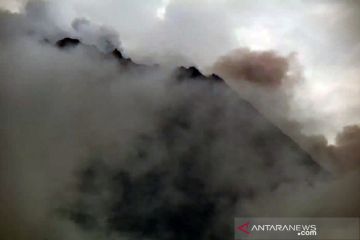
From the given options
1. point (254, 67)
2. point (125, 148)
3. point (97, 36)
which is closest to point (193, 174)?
point (125, 148)

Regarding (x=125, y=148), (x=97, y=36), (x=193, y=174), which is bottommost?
(x=193, y=174)

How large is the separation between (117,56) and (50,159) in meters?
0.58

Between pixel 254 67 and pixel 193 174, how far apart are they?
0.59m

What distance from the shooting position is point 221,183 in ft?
7.07

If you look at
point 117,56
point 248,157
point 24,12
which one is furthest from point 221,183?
point 24,12

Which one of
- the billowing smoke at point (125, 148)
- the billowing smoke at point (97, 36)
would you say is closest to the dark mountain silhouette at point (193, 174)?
the billowing smoke at point (125, 148)

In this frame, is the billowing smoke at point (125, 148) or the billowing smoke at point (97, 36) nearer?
the billowing smoke at point (125, 148)

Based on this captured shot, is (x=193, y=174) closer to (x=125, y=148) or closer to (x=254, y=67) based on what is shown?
(x=125, y=148)

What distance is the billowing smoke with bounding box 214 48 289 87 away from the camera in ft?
7.32

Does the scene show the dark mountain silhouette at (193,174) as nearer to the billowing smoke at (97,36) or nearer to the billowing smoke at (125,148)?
the billowing smoke at (125,148)

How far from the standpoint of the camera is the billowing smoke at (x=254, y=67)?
7.32ft

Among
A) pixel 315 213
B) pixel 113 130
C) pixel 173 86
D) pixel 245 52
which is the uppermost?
pixel 245 52

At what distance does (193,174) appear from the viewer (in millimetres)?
2164

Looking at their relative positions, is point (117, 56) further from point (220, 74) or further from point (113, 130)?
point (220, 74)
